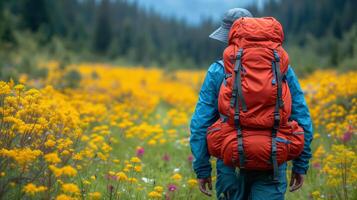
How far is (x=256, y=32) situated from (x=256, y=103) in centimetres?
56

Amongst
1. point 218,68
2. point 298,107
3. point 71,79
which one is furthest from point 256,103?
point 71,79

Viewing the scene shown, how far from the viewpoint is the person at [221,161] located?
11.3ft

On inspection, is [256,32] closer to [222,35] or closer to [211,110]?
[222,35]

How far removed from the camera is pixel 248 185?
356 centimetres

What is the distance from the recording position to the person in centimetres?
344

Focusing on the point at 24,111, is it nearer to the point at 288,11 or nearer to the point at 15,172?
the point at 15,172

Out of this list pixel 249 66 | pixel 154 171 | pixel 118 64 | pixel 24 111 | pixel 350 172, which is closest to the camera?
pixel 249 66

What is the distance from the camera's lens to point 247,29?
10.8ft

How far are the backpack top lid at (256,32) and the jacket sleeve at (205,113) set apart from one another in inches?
12.8

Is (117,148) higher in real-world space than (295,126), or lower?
lower

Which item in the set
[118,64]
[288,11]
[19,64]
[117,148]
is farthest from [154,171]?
[288,11]

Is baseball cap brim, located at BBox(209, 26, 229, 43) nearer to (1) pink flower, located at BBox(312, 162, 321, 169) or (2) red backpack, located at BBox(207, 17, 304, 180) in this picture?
(2) red backpack, located at BBox(207, 17, 304, 180)

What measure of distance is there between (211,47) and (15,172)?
80.2 m

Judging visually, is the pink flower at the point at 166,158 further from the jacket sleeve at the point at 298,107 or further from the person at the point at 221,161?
the jacket sleeve at the point at 298,107
